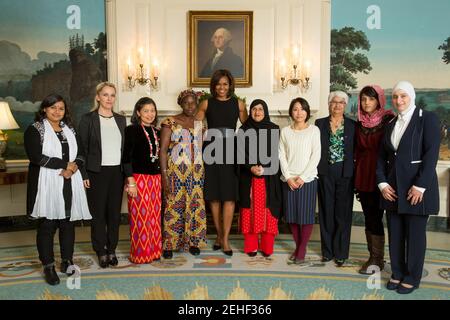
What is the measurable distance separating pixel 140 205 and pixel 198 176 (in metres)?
0.60

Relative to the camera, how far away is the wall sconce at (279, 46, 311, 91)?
5.56 m

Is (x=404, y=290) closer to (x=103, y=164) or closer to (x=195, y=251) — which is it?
(x=195, y=251)

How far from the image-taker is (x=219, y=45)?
5.68 m

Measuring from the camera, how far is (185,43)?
18.7 feet

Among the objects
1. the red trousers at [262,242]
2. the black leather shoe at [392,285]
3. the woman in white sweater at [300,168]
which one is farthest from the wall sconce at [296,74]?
the black leather shoe at [392,285]

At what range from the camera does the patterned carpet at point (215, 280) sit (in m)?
3.11

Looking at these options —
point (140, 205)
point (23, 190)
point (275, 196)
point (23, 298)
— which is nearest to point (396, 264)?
point (275, 196)

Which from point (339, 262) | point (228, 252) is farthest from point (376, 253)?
point (228, 252)

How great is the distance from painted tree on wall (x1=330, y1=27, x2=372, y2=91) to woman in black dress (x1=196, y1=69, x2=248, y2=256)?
2.36 meters

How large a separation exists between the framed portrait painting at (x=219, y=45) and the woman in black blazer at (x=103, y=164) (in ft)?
7.56

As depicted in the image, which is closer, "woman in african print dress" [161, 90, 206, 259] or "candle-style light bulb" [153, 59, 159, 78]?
"woman in african print dress" [161, 90, 206, 259]

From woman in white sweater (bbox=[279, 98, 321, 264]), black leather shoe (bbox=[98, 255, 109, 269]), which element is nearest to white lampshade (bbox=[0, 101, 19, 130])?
black leather shoe (bbox=[98, 255, 109, 269])

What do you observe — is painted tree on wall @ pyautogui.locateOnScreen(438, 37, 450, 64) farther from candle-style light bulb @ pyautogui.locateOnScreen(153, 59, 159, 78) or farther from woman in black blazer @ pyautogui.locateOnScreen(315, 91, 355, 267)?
candle-style light bulb @ pyautogui.locateOnScreen(153, 59, 159, 78)

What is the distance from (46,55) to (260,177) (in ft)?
12.1
